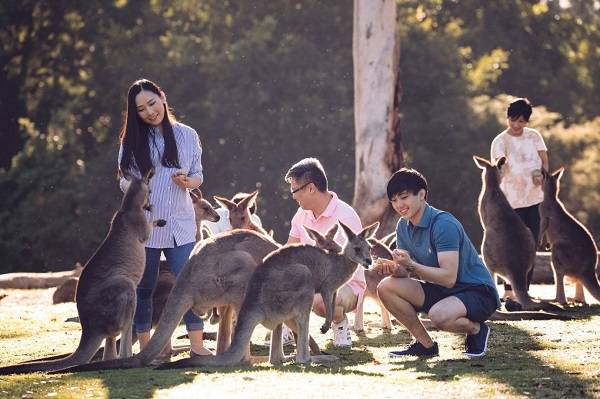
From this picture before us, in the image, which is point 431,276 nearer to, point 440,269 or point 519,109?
point 440,269

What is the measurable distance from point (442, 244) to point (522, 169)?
4384 millimetres

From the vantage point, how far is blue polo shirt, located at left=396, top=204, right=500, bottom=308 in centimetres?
749

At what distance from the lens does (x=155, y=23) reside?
29500 millimetres

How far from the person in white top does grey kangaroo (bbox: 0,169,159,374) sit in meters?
4.81

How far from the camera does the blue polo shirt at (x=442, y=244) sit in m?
7.49

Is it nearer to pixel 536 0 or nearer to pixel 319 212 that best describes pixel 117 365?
pixel 319 212

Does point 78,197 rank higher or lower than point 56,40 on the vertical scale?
lower

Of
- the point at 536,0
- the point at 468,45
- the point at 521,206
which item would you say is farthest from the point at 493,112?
the point at 521,206

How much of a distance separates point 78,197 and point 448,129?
8348 millimetres

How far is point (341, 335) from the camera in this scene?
28.0 ft

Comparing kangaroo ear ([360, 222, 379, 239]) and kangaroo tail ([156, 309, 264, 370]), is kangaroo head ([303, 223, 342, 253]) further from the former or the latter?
kangaroo tail ([156, 309, 264, 370])

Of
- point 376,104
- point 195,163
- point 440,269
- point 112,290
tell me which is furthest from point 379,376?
point 376,104

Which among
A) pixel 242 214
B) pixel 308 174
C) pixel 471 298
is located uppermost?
pixel 308 174

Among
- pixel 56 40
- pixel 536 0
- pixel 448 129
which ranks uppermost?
pixel 536 0
